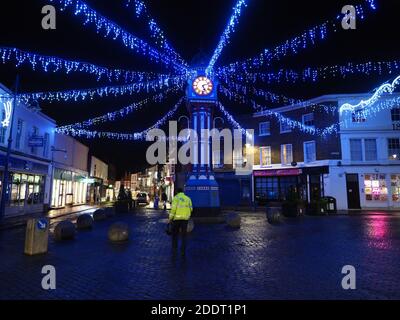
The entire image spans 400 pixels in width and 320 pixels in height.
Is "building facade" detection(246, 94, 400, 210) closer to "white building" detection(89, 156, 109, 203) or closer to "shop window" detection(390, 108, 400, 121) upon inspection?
"shop window" detection(390, 108, 400, 121)

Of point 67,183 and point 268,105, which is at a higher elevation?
point 268,105

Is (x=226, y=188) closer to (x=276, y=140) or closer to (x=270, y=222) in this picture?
(x=276, y=140)

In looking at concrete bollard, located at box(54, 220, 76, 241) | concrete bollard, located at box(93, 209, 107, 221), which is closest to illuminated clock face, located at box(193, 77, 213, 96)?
concrete bollard, located at box(93, 209, 107, 221)

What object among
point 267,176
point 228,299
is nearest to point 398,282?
point 228,299

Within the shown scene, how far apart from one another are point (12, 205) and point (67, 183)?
11.7 meters

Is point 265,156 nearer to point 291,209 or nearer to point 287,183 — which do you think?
point 287,183

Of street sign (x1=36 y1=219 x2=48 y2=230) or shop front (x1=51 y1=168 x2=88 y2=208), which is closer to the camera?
street sign (x1=36 y1=219 x2=48 y2=230)

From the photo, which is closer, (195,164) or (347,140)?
(195,164)

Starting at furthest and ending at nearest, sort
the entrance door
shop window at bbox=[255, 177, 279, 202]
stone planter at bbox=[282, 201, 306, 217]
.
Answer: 1. shop window at bbox=[255, 177, 279, 202]
2. the entrance door
3. stone planter at bbox=[282, 201, 306, 217]

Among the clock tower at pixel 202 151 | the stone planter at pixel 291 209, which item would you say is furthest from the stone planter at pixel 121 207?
the stone planter at pixel 291 209

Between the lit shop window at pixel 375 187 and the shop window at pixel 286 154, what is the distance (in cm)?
688

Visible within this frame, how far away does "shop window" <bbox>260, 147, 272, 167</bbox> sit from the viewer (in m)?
32.6
